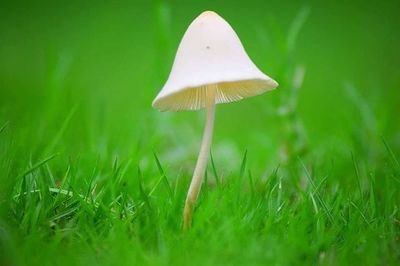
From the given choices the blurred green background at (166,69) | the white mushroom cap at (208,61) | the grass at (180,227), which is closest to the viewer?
the grass at (180,227)

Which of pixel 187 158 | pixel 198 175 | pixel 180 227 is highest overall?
pixel 198 175

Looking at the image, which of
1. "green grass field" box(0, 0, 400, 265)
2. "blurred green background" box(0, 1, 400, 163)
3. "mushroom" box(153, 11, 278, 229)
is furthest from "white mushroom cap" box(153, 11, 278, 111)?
"blurred green background" box(0, 1, 400, 163)

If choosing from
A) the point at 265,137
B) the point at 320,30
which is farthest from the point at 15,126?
the point at 320,30

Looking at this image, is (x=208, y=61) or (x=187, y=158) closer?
(x=208, y=61)

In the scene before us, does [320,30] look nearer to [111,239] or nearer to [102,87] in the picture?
[102,87]

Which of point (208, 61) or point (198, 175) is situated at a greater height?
point (208, 61)

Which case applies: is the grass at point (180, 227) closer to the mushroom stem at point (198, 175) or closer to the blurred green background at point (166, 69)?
the mushroom stem at point (198, 175)

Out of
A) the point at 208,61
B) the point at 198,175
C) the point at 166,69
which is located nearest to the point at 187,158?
the point at 166,69

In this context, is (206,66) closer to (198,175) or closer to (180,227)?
(198,175)

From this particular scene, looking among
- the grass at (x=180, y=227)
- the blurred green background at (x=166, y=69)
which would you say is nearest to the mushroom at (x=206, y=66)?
the grass at (x=180, y=227)
